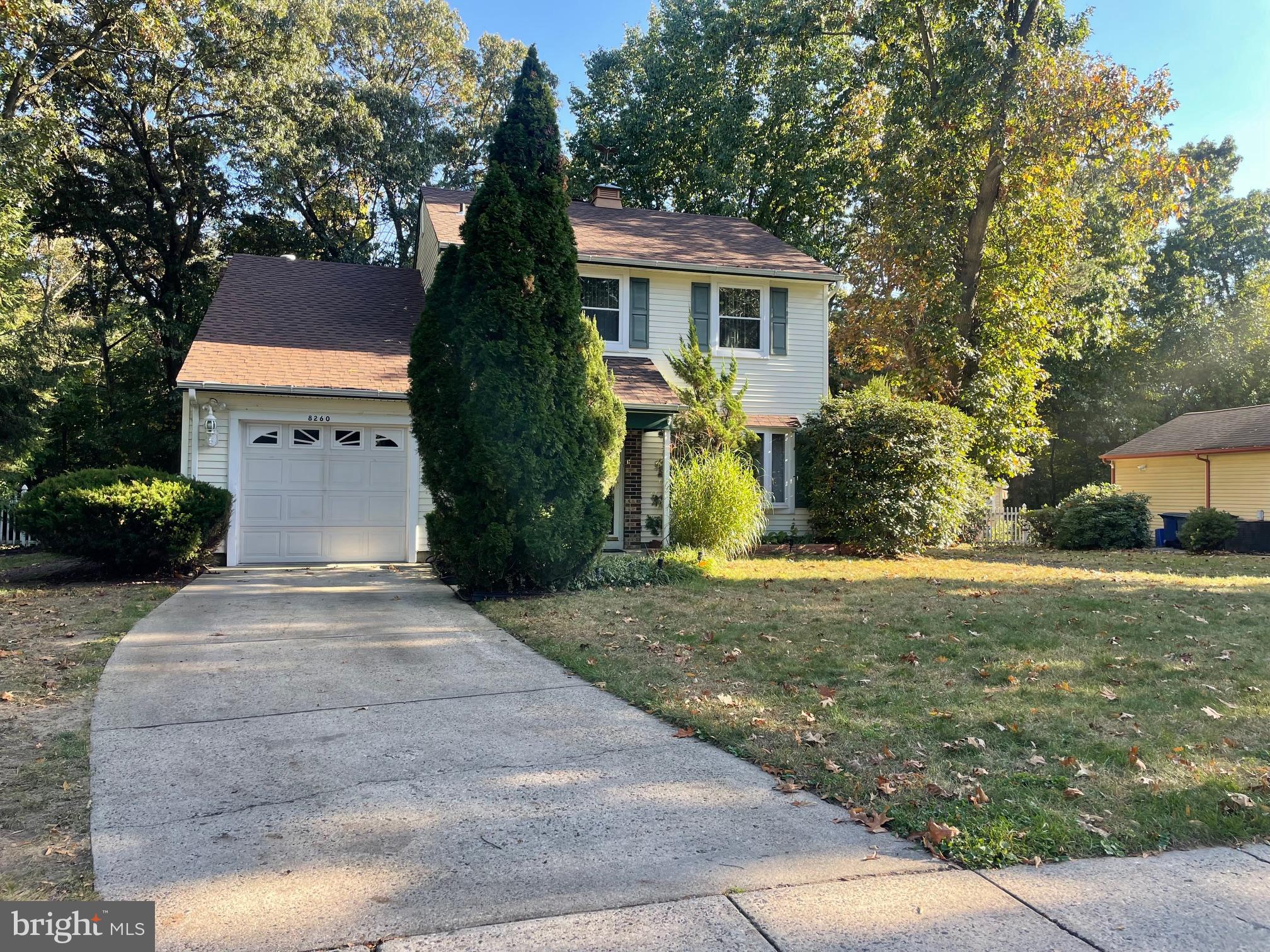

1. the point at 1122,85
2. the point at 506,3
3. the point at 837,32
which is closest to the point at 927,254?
the point at 1122,85

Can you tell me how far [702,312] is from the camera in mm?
16469

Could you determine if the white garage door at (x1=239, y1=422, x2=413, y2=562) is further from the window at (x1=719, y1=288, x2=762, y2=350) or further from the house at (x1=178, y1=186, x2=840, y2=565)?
the window at (x1=719, y1=288, x2=762, y2=350)

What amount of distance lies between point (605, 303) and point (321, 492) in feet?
21.4

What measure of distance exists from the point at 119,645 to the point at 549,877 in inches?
216

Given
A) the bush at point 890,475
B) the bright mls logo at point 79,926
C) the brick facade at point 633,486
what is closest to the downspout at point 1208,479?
the bush at point 890,475

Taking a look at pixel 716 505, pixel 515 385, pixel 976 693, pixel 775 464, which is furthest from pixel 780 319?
pixel 976 693

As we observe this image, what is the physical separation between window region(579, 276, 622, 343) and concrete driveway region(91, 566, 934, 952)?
10662 millimetres

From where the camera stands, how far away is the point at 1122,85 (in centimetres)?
1650

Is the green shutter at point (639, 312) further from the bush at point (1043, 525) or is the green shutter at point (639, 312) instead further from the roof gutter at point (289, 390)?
the bush at point (1043, 525)

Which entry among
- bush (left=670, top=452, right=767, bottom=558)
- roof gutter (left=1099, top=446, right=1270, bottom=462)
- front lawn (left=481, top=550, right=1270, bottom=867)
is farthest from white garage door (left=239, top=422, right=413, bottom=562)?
roof gutter (left=1099, top=446, right=1270, bottom=462)

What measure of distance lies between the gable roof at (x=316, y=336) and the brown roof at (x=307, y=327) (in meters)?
0.02

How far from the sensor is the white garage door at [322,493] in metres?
12.7

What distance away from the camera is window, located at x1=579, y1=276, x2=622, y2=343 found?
629 inches

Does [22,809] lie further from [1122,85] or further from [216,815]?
[1122,85]
